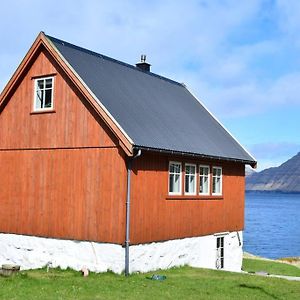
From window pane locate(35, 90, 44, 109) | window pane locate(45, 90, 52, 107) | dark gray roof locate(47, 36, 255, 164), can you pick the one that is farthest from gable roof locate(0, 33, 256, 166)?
window pane locate(35, 90, 44, 109)

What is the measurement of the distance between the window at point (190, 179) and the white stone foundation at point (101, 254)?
2.22 m

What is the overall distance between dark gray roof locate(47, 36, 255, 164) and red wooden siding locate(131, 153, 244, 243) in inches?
30.6

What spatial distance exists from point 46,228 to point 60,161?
3.00 meters

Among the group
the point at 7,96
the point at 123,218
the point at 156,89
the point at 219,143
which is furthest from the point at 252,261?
the point at 7,96

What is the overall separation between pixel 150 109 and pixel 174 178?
3454 millimetres

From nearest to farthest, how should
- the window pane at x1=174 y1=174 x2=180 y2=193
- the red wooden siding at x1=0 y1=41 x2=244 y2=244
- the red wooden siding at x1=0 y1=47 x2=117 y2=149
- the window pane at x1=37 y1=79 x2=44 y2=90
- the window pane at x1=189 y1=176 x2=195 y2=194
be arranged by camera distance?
the red wooden siding at x1=0 y1=41 x2=244 y2=244
the red wooden siding at x1=0 y1=47 x2=117 y2=149
the window pane at x1=174 y1=174 x2=180 y2=193
the window pane at x1=37 y1=79 x2=44 y2=90
the window pane at x1=189 y1=176 x2=195 y2=194

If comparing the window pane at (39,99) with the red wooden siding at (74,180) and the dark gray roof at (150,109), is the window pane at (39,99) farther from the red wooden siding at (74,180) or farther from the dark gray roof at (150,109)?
the dark gray roof at (150,109)

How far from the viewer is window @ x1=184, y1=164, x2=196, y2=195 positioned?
23.4 m

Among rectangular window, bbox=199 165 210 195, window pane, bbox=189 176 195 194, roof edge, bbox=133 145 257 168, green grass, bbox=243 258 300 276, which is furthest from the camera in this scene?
green grass, bbox=243 258 300 276

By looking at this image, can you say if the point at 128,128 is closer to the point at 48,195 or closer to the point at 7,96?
the point at 48,195

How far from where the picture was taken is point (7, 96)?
2391cm

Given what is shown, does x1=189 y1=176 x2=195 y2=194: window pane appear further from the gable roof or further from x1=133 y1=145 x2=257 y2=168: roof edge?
the gable roof

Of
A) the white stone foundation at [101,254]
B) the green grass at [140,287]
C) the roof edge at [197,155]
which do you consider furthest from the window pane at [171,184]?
the green grass at [140,287]

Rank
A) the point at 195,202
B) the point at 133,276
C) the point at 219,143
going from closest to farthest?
1. the point at 133,276
2. the point at 195,202
3. the point at 219,143
